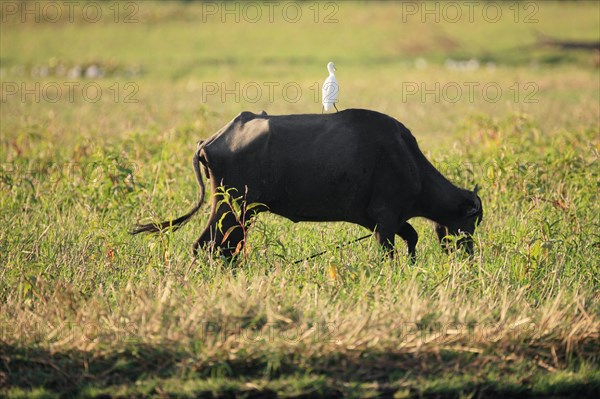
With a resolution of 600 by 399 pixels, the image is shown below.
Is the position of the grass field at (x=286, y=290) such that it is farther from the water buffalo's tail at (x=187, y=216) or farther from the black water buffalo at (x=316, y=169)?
the black water buffalo at (x=316, y=169)

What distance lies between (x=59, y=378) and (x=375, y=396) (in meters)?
1.86

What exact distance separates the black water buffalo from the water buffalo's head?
0.49 meters

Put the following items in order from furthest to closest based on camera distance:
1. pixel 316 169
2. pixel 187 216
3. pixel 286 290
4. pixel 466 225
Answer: pixel 466 225
pixel 187 216
pixel 316 169
pixel 286 290

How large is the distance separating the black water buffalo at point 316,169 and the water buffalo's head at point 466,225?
49 cm

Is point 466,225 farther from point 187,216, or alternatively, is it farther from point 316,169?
point 187,216

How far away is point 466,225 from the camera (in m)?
7.11

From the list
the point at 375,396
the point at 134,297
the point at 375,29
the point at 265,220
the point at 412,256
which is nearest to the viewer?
the point at 375,396

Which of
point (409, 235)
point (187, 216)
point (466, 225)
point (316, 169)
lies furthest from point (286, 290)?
point (466, 225)

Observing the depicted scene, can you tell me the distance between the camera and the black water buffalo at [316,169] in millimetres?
6543

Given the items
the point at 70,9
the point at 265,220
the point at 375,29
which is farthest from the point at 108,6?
the point at 265,220

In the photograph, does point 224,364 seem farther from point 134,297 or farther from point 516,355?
point 516,355

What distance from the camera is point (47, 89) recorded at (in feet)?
83.8

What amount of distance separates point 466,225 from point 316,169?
150 centimetres

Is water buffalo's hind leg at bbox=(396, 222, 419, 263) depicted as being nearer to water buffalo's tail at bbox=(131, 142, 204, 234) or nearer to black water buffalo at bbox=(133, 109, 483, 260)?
black water buffalo at bbox=(133, 109, 483, 260)
